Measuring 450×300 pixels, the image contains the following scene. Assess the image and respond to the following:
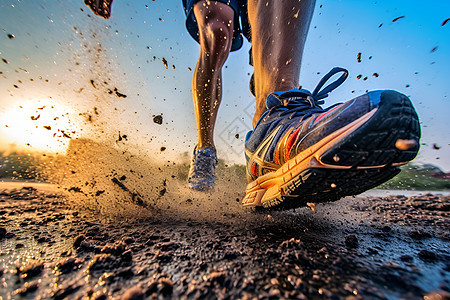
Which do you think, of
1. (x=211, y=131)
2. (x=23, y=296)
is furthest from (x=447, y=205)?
(x=23, y=296)

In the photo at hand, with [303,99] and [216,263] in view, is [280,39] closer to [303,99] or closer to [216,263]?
[303,99]

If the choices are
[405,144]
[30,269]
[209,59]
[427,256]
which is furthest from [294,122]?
[209,59]

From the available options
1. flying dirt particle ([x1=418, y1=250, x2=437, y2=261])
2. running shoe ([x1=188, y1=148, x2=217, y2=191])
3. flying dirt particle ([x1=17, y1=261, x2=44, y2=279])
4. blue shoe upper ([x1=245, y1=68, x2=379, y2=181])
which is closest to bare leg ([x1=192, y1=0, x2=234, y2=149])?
running shoe ([x1=188, y1=148, x2=217, y2=191])

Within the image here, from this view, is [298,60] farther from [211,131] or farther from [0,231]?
[0,231]

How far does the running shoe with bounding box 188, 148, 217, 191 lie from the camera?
1641 millimetres

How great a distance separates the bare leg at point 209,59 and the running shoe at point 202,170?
85 millimetres

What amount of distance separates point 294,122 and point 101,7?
2.01 metres

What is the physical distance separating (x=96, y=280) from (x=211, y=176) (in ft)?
4.48

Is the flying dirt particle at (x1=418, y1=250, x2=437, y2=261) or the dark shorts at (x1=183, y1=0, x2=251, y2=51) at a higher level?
the dark shorts at (x1=183, y1=0, x2=251, y2=51)

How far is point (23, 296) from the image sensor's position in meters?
0.32

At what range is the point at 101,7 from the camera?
5.01 feet

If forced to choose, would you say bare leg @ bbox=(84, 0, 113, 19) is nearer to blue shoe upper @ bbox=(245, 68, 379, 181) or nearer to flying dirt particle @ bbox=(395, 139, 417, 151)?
blue shoe upper @ bbox=(245, 68, 379, 181)

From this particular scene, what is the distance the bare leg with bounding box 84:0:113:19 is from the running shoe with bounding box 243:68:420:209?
76.8 inches

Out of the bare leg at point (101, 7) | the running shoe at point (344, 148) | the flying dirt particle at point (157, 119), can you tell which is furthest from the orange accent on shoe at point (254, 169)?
the bare leg at point (101, 7)
